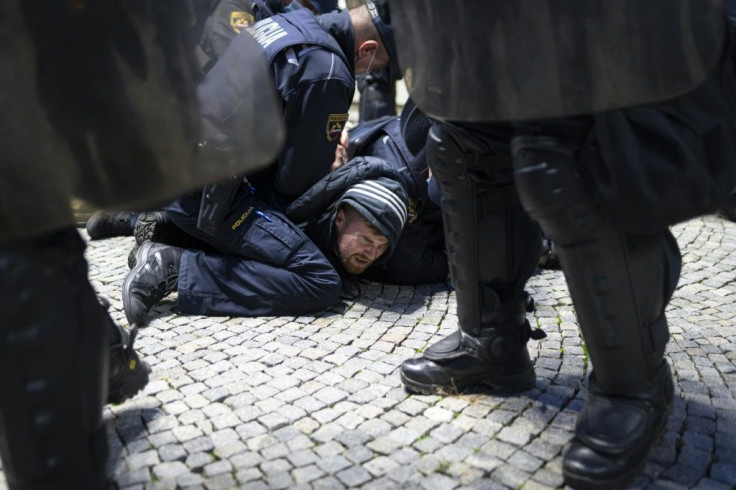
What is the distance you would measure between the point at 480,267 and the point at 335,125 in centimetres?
156

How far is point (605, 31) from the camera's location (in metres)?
1.75

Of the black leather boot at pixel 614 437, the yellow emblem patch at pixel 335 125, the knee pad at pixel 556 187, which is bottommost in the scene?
the black leather boot at pixel 614 437

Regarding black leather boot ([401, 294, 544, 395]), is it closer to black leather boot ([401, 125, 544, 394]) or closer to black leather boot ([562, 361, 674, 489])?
black leather boot ([401, 125, 544, 394])

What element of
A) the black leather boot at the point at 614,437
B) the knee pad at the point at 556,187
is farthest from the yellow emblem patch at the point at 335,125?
the black leather boot at the point at 614,437

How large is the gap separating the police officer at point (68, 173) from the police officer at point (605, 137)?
0.72 meters

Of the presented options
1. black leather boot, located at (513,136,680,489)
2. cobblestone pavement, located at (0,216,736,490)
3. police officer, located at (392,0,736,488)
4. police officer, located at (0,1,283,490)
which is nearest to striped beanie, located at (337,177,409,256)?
cobblestone pavement, located at (0,216,736,490)

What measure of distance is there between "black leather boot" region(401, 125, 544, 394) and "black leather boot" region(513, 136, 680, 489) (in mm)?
421

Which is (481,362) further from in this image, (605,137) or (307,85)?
(307,85)

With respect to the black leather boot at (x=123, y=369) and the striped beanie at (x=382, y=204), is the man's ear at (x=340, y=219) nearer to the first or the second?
the striped beanie at (x=382, y=204)

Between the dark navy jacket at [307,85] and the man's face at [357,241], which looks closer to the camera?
the dark navy jacket at [307,85]

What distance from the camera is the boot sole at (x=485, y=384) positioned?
2.74 m

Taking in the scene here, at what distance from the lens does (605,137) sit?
1.92m

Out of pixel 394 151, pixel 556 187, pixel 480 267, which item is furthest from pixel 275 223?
pixel 556 187

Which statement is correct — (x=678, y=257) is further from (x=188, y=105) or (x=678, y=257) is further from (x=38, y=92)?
(x=38, y=92)
